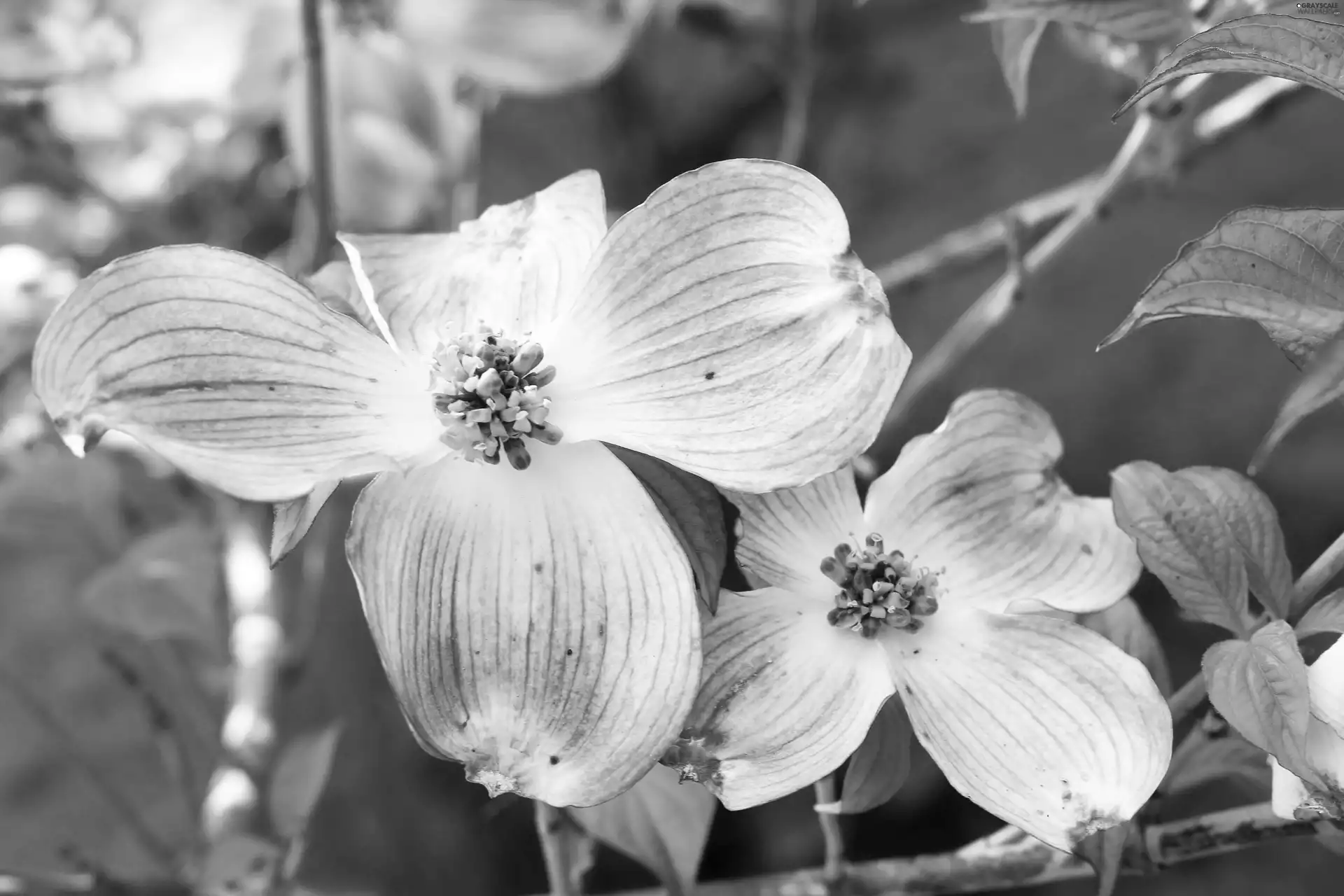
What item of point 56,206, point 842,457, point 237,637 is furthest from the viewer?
point 56,206

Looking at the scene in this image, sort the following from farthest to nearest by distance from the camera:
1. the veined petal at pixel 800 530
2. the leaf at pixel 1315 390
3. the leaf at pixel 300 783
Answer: the leaf at pixel 300 783, the veined petal at pixel 800 530, the leaf at pixel 1315 390

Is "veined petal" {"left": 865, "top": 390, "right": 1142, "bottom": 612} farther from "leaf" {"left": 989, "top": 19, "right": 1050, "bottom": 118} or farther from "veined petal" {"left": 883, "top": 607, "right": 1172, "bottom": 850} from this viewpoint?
"leaf" {"left": 989, "top": 19, "right": 1050, "bottom": 118}

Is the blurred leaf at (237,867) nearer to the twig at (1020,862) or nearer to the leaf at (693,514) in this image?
the twig at (1020,862)

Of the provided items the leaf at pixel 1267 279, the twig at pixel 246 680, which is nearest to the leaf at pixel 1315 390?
the leaf at pixel 1267 279

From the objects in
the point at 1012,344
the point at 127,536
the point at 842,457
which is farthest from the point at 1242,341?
the point at 127,536

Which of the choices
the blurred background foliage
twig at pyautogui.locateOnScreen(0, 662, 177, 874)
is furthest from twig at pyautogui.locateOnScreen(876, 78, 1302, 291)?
twig at pyautogui.locateOnScreen(0, 662, 177, 874)

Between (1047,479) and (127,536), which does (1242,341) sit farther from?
(127,536)
